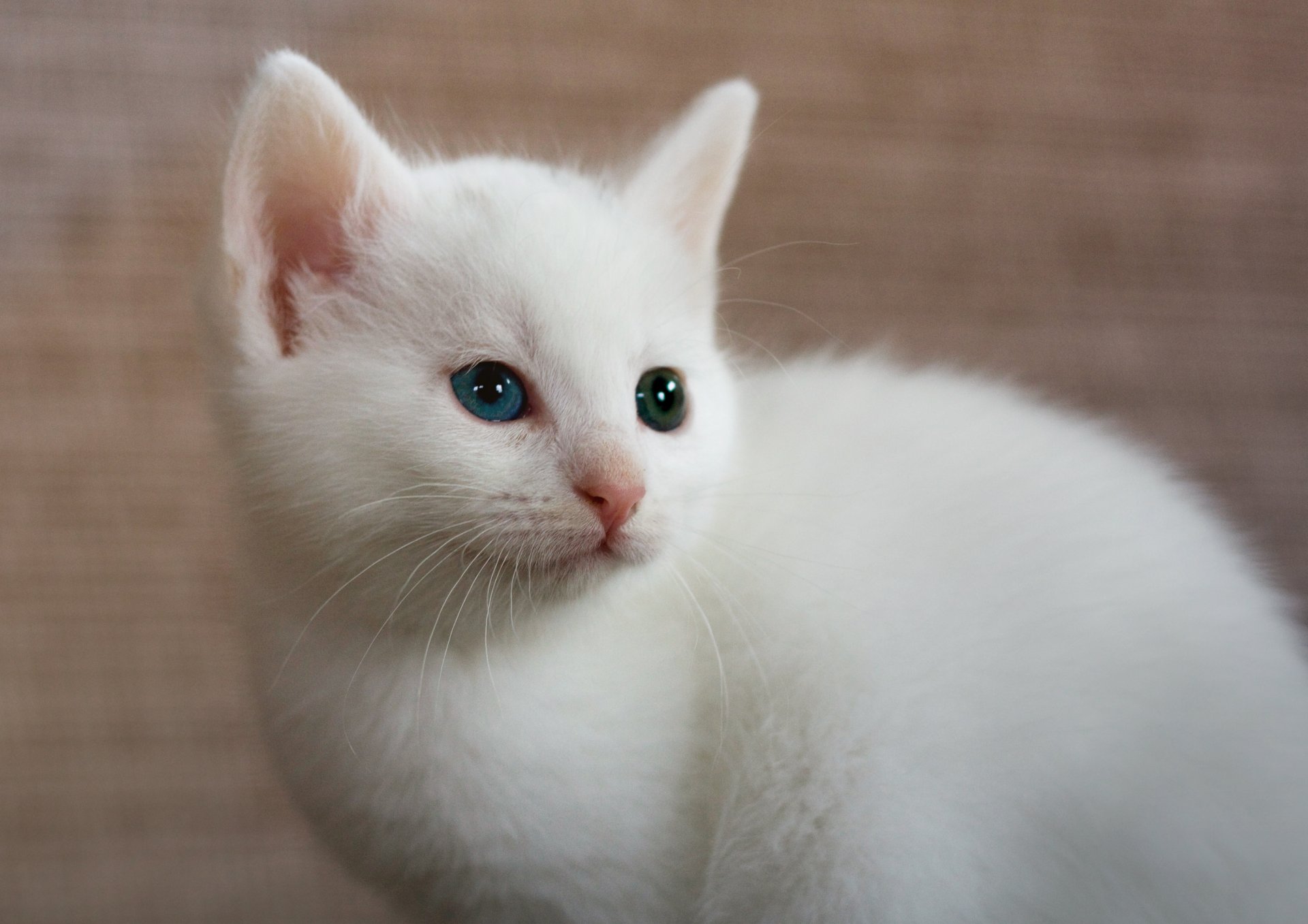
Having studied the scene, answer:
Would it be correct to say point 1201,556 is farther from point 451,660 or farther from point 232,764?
point 232,764

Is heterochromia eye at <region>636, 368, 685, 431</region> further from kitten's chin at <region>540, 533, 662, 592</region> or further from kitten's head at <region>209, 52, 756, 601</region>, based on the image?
kitten's chin at <region>540, 533, 662, 592</region>

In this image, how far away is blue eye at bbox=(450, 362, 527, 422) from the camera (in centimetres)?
66

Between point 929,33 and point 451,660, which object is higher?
point 929,33

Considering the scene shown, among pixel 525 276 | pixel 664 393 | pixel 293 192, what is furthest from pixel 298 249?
pixel 664 393

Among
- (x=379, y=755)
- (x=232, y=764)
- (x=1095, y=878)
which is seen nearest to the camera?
(x=1095, y=878)

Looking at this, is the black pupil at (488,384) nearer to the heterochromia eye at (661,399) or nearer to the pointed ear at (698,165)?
the heterochromia eye at (661,399)

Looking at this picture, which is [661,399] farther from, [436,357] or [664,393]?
[436,357]

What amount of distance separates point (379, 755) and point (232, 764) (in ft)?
2.16

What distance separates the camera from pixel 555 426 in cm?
65

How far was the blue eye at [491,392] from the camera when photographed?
0.66 m

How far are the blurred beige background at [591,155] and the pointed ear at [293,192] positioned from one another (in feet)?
1.08

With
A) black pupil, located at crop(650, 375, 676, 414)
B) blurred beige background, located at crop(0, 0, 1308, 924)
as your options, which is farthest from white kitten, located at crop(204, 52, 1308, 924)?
blurred beige background, located at crop(0, 0, 1308, 924)

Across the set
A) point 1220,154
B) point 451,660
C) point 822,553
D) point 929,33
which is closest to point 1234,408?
point 1220,154

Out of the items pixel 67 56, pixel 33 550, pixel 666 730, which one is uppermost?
pixel 67 56
